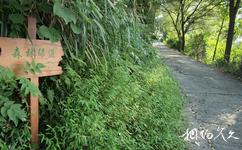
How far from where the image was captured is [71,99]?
2.29 meters

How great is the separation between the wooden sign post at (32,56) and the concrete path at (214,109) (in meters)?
2.30

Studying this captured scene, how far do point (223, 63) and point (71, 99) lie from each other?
10.2 meters

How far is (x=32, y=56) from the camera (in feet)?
6.71

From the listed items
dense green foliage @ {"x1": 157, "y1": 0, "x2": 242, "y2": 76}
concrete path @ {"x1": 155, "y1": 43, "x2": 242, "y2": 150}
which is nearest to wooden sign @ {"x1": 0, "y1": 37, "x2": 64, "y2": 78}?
concrete path @ {"x1": 155, "y1": 43, "x2": 242, "y2": 150}

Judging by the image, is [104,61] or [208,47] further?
[208,47]

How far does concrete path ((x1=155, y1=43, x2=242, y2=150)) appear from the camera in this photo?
13.4 ft

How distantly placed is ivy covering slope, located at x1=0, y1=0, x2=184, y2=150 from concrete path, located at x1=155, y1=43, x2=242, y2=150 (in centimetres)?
87

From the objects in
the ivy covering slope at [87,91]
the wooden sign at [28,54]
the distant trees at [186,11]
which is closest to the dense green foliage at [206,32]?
the distant trees at [186,11]

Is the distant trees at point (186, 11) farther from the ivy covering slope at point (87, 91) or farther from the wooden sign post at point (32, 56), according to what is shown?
the wooden sign post at point (32, 56)

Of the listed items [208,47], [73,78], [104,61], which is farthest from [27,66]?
[208,47]

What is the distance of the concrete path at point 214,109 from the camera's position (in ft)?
13.4

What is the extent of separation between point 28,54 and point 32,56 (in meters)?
0.04

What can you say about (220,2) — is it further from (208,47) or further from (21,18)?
(21,18)

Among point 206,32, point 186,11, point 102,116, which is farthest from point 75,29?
point 206,32
